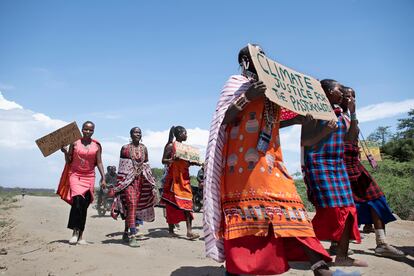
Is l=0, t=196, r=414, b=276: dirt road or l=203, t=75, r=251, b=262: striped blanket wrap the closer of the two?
l=203, t=75, r=251, b=262: striped blanket wrap

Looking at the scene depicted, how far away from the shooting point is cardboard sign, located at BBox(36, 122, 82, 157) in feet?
21.5

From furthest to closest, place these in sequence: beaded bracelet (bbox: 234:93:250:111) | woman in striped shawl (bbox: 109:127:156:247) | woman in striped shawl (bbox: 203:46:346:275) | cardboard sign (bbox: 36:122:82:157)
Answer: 1. woman in striped shawl (bbox: 109:127:156:247)
2. cardboard sign (bbox: 36:122:82:157)
3. beaded bracelet (bbox: 234:93:250:111)
4. woman in striped shawl (bbox: 203:46:346:275)

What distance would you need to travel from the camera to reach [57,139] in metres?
6.59

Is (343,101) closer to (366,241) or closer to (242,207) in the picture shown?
(242,207)

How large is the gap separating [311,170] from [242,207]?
1698 millimetres

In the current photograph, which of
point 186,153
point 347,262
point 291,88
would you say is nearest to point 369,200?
point 347,262

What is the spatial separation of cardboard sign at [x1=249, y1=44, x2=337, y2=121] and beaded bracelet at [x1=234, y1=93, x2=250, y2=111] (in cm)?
22

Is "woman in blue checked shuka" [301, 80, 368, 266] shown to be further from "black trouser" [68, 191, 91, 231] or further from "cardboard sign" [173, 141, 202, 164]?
"black trouser" [68, 191, 91, 231]

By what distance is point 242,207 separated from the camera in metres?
3.00

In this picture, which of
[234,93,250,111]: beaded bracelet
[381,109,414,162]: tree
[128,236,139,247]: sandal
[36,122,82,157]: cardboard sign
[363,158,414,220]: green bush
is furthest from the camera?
[381,109,414,162]: tree

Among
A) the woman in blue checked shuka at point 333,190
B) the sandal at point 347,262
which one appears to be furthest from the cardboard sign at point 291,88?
the sandal at point 347,262

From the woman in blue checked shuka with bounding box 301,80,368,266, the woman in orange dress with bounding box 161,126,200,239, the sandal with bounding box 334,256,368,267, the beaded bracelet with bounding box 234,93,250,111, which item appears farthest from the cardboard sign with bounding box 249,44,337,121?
the woman in orange dress with bounding box 161,126,200,239

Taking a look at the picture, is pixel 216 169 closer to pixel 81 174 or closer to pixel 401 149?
pixel 81 174

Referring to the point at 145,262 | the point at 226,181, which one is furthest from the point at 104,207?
the point at 226,181
